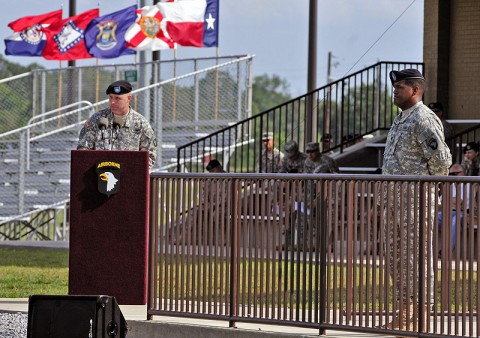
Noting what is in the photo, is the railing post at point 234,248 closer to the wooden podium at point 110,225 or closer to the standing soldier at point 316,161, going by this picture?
the wooden podium at point 110,225

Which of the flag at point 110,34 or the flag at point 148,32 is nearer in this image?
the flag at point 148,32

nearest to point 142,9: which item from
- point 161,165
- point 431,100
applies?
point 161,165

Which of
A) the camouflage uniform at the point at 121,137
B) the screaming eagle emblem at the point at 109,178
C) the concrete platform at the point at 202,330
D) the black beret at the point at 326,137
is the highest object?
the black beret at the point at 326,137

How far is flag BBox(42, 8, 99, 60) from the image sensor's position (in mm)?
35375

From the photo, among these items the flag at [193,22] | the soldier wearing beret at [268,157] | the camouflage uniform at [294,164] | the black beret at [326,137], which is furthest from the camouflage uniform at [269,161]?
the flag at [193,22]

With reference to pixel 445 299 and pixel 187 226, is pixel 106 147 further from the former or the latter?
pixel 445 299

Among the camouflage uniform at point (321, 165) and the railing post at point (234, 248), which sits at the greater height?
the camouflage uniform at point (321, 165)

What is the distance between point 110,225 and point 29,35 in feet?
88.3

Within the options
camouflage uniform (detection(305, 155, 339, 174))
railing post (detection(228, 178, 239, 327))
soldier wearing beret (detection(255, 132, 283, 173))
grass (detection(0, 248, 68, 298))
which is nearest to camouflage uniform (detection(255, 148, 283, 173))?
soldier wearing beret (detection(255, 132, 283, 173))

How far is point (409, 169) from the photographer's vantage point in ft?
32.8

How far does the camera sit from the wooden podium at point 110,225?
1055 cm

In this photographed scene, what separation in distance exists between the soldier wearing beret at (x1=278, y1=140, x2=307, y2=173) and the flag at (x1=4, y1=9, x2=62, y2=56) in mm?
16049

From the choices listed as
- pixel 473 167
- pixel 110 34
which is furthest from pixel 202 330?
pixel 110 34

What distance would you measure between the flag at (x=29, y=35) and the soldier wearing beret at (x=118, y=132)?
2482 centimetres
